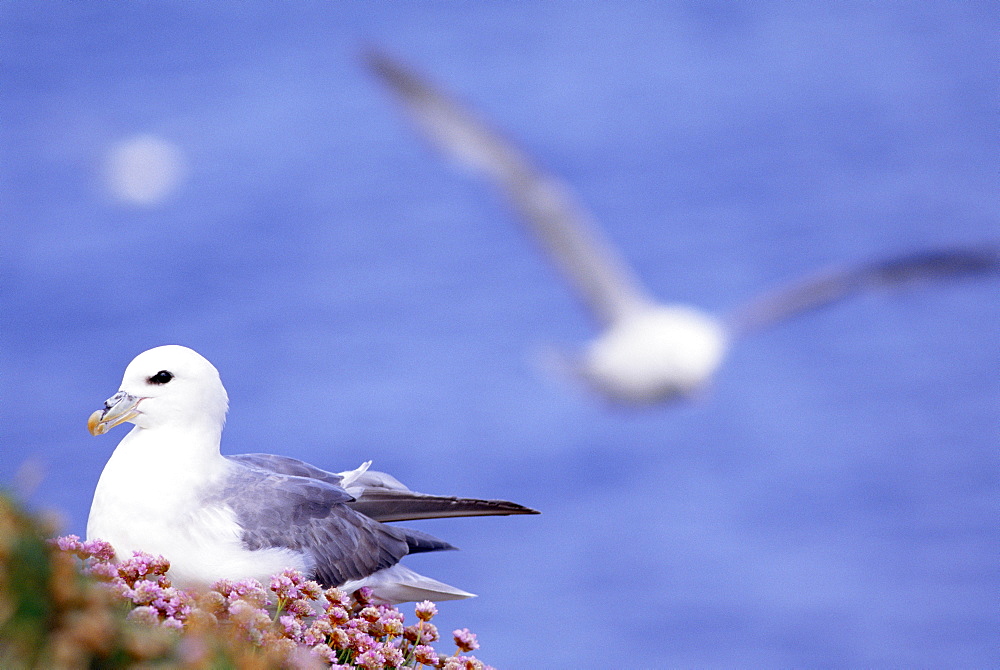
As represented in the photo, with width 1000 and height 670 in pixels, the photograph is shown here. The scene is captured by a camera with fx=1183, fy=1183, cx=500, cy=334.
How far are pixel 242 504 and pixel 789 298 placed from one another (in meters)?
13.0

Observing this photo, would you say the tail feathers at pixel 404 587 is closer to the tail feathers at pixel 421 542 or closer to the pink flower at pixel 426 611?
the tail feathers at pixel 421 542

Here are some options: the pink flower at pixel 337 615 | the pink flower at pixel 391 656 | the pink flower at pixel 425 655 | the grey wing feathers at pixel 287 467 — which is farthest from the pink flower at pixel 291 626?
the grey wing feathers at pixel 287 467

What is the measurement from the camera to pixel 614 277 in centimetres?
1656

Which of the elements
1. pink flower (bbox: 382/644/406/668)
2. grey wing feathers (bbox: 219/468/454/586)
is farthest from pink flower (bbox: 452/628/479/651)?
grey wing feathers (bbox: 219/468/454/586)

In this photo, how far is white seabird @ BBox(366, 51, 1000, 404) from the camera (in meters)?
13.2

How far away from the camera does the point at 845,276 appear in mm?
15906

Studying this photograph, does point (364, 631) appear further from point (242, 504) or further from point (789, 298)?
point (789, 298)

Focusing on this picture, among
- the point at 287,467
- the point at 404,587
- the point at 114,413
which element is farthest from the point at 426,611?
the point at 114,413

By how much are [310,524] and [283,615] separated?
83 cm

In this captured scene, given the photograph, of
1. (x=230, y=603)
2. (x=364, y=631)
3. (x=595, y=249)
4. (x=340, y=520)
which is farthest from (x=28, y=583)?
(x=595, y=249)

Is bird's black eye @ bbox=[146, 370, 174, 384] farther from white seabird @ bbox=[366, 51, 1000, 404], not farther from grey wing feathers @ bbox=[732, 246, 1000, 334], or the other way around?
grey wing feathers @ bbox=[732, 246, 1000, 334]

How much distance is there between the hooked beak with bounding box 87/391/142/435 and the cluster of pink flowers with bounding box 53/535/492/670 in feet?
1.44

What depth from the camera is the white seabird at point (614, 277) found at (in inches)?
520

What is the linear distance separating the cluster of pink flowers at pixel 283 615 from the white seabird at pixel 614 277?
28.8ft
